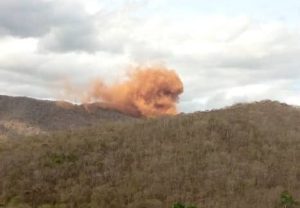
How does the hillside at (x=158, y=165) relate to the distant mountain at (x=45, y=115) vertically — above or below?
below

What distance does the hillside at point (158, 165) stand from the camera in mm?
28250

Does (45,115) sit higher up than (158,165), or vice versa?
(45,115)

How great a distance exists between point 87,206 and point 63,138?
38.0 ft

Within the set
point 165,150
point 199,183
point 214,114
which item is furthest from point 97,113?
point 199,183

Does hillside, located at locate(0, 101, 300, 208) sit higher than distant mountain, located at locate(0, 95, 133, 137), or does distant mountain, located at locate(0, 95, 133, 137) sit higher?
distant mountain, located at locate(0, 95, 133, 137)

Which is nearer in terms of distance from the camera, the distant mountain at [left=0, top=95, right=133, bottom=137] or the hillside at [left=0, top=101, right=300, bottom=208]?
the hillside at [left=0, top=101, right=300, bottom=208]

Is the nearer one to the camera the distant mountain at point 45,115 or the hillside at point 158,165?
the hillside at point 158,165

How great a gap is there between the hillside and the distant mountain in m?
22.1

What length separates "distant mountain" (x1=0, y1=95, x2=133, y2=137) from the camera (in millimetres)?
62938

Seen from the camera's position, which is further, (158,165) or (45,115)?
(45,115)

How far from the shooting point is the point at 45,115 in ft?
223

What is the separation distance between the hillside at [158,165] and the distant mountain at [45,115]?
22.1 metres

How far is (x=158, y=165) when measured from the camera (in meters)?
32.5

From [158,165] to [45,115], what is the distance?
38177mm
